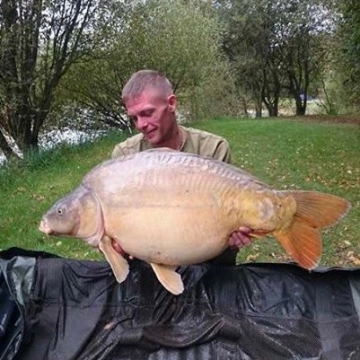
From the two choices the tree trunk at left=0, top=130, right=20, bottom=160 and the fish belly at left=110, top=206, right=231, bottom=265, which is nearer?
the fish belly at left=110, top=206, right=231, bottom=265

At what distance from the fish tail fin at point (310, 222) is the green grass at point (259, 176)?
72.0 inches

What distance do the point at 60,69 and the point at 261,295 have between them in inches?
288

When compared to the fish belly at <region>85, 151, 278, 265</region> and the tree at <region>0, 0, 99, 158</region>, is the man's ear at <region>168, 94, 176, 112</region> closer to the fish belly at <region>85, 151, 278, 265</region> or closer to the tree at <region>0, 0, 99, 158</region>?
the fish belly at <region>85, 151, 278, 265</region>

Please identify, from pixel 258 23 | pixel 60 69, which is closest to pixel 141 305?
pixel 60 69

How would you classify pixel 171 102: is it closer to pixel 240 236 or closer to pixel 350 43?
pixel 240 236

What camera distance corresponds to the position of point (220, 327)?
6.23ft

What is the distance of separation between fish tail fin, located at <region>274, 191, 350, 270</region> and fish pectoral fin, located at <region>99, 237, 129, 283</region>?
1.33 ft

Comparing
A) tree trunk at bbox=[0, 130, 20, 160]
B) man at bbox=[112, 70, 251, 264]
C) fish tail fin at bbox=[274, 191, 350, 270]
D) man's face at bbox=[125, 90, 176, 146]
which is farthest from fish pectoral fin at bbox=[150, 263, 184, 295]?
tree trunk at bbox=[0, 130, 20, 160]

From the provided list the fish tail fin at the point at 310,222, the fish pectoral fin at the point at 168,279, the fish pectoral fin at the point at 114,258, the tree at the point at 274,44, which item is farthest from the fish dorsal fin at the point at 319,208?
the tree at the point at 274,44

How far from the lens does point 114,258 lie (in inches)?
60.8

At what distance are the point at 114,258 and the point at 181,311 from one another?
1.55 feet

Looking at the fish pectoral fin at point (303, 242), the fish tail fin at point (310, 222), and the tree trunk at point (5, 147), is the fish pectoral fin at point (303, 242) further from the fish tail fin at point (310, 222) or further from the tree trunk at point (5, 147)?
the tree trunk at point (5, 147)

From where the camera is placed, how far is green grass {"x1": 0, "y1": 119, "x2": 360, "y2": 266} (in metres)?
3.47

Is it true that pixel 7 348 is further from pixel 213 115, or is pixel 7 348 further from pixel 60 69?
pixel 213 115
